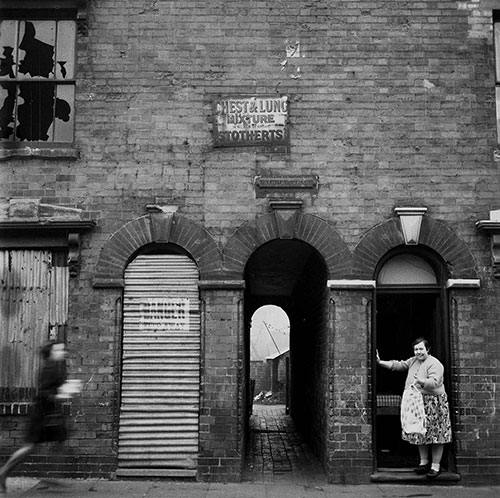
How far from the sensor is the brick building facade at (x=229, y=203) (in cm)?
1008

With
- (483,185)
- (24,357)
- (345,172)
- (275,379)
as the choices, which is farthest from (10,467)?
(275,379)

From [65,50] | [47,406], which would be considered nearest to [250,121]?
[65,50]

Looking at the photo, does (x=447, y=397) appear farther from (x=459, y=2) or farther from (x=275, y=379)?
(x=275, y=379)

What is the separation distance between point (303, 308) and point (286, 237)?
494 centimetres

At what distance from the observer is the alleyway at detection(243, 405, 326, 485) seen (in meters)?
10.3

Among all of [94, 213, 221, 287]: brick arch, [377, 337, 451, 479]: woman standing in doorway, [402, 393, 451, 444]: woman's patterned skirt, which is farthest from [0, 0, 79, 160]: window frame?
[402, 393, 451, 444]: woman's patterned skirt

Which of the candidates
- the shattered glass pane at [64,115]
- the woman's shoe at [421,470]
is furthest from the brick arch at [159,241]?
the woman's shoe at [421,470]

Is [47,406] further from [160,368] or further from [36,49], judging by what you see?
[36,49]

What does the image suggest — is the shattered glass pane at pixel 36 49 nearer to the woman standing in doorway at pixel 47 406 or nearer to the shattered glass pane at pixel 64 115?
the shattered glass pane at pixel 64 115

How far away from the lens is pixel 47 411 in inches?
343

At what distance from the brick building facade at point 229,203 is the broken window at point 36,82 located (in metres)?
0.03

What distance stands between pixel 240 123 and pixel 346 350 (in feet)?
11.1

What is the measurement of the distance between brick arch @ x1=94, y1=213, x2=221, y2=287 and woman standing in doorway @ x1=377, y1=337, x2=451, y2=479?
2903 millimetres

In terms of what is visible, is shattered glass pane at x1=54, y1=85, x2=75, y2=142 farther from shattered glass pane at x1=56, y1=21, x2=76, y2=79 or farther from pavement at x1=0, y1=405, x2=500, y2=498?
pavement at x1=0, y1=405, x2=500, y2=498
